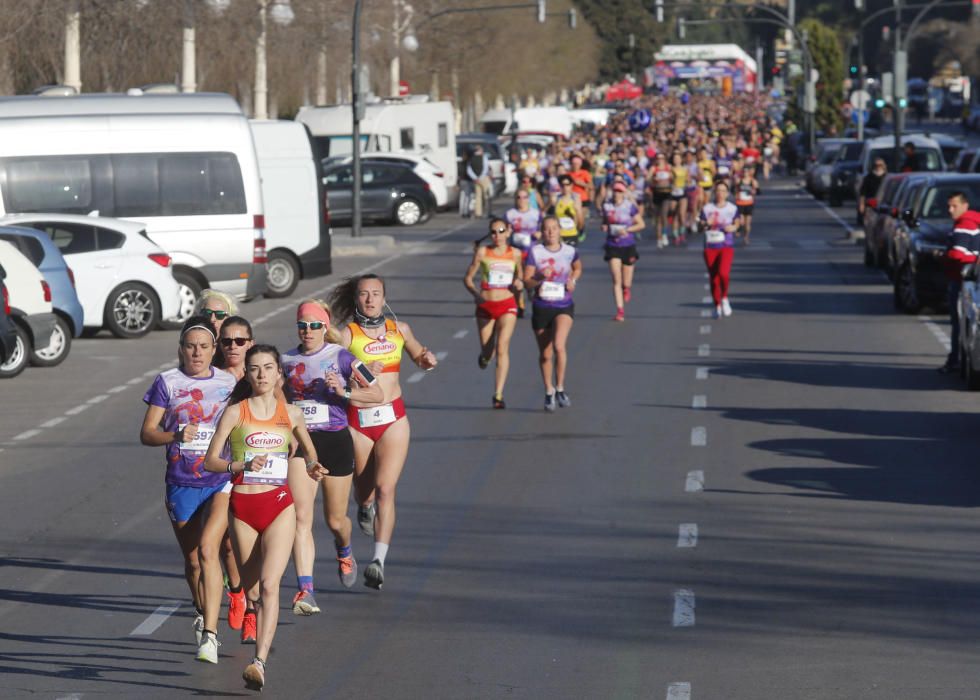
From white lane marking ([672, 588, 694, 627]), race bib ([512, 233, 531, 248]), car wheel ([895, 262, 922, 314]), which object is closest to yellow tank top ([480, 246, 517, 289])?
race bib ([512, 233, 531, 248])

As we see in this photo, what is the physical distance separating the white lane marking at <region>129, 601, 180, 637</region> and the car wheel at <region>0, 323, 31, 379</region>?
35.7 ft

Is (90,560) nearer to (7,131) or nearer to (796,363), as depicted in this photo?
(796,363)

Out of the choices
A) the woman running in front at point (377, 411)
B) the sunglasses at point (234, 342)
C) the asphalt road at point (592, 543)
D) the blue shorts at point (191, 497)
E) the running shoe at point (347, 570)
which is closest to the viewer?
the asphalt road at point (592, 543)

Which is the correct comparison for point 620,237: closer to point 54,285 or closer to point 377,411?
point 54,285

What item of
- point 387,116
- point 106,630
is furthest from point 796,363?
point 387,116

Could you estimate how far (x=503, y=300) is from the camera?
1727cm

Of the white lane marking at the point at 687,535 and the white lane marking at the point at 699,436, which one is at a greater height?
the white lane marking at the point at 687,535

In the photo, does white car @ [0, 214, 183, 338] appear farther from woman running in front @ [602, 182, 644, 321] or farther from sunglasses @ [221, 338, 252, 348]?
sunglasses @ [221, 338, 252, 348]

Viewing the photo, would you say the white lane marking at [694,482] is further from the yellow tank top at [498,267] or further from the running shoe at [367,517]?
the yellow tank top at [498,267]

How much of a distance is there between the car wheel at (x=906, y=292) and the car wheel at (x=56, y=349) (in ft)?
33.3

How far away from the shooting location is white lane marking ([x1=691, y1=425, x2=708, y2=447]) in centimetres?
1534

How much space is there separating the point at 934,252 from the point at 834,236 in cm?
1788

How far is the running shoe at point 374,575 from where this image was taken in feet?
33.5

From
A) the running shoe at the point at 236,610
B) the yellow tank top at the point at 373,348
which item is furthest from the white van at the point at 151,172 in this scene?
the running shoe at the point at 236,610
